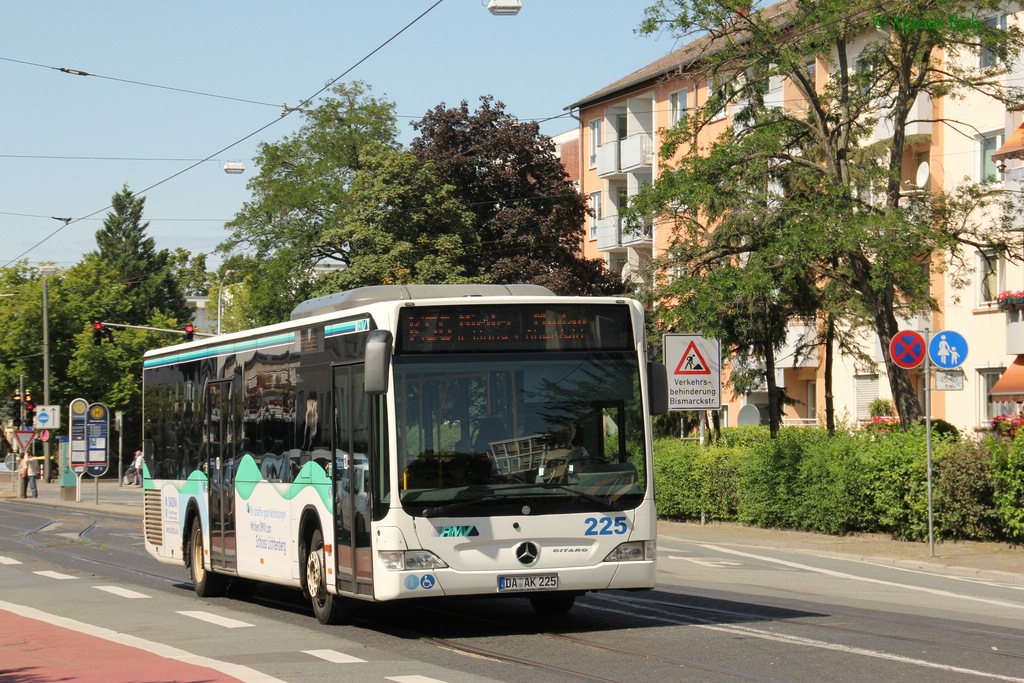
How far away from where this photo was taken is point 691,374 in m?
28.2

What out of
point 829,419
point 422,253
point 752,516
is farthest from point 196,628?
point 422,253

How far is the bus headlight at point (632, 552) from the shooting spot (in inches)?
509

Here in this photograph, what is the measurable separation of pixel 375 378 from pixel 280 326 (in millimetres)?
3369

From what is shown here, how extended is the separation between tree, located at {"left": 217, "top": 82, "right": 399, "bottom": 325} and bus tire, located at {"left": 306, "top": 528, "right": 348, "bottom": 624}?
47457 millimetres

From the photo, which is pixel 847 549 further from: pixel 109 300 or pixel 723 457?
pixel 109 300

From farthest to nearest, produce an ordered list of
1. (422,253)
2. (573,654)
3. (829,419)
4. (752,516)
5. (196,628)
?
1. (422,253)
2. (829,419)
3. (752,516)
4. (196,628)
5. (573,654)

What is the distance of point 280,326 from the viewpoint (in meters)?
15.5

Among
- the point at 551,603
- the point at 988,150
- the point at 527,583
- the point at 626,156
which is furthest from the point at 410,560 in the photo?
the point at 626,156

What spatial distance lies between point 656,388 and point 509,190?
44.3 metres

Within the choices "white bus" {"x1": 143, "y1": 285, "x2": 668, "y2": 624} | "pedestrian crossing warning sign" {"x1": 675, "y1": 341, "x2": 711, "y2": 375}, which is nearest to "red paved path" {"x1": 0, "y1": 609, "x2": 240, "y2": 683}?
"white bus" {"x1": 143, "y1": 285, "x2": 668, "y2": 624}

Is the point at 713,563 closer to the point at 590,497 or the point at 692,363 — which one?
the point at 692,363

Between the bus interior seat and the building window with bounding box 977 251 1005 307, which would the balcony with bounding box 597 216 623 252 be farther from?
the bus interior seat

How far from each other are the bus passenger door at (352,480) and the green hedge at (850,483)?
12.4m

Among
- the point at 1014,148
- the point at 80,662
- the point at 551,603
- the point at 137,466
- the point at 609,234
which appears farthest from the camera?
the point at 137,466
